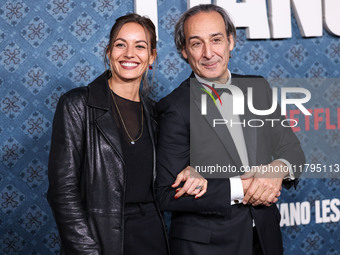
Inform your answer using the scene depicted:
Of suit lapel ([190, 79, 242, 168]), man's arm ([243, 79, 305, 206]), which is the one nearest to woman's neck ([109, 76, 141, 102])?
suit lapel ([190, 79, 242, 168])

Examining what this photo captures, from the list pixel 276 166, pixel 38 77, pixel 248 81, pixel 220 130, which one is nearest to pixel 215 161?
pixel 220 130

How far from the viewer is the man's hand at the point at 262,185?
1.66 meters

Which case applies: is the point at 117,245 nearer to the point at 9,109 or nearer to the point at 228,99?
the point at 228,99

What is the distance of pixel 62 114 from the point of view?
68.4 inches

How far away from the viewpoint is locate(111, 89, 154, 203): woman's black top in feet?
5.99

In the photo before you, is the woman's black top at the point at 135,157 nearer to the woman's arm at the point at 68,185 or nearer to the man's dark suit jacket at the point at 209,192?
the man's dark suit jacket at the point at 209,192

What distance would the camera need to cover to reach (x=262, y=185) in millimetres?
1662

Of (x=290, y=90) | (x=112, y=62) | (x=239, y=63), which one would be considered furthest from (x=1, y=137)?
(x=290, y=90)

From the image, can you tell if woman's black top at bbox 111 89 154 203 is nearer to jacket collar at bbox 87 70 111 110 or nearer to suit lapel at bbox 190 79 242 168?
jacket collar at bbox 87 70 111 110

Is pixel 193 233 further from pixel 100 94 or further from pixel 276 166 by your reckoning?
pixel 100 94

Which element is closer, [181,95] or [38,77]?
[181,95]

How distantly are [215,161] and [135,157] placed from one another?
1.26ft

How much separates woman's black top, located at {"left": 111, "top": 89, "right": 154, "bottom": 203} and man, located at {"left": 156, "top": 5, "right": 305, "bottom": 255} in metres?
0.10

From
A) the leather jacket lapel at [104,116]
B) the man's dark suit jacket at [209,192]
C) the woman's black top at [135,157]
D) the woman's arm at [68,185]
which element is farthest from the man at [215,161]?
the woman's arm at [68,185]
